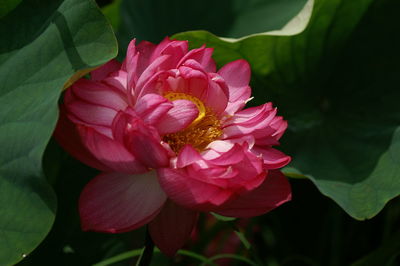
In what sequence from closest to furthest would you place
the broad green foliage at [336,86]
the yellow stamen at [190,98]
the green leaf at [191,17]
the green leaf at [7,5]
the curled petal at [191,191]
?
1. the curled petal at [191,191]
2. the yellow stamen at [190,98]
3. the green leaf at [7,5]
4. the broad green foliage at [336,86]
5. the green leaf at [191,17]

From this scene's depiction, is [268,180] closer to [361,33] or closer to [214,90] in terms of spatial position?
[214,90]

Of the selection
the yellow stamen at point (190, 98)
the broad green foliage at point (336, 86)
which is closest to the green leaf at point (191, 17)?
the broad green foliage at point (336, 86)

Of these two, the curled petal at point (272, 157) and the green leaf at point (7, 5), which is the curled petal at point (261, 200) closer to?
the curled petal at point (272, 157)

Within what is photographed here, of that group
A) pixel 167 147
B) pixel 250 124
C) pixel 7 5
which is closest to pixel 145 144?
pixel 167 147

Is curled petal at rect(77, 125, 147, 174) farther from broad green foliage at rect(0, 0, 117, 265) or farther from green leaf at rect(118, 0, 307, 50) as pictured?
green leaf at rect(118, 0, 307, 50)

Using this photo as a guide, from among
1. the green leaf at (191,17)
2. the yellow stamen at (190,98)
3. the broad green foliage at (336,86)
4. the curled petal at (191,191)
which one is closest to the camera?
the curled petal at (191,191)

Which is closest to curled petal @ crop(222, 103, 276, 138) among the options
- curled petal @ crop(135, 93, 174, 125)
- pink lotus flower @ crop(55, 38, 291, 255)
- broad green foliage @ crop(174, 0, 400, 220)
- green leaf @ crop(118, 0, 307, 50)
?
pink lotus flower @ crop(55, 38, 291, 255)

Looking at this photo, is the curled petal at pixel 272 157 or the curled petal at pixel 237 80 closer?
the curled petal at pixel 272 157
